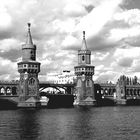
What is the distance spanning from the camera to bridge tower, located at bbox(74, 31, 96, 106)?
497 feet

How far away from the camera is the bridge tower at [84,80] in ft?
497

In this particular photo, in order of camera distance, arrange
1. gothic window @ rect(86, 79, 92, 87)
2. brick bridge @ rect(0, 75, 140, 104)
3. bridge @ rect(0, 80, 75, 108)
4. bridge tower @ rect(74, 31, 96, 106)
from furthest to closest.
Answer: brick bridge @ rect(0, 75, 140, 104), gothic window @ rect(86, 79, 92, 87), bridge tower @ rect(74, 31, 96, 106), bridge @ rect(0, 80, 75, 108)

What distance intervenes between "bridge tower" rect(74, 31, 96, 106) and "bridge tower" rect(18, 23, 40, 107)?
25.4 meters

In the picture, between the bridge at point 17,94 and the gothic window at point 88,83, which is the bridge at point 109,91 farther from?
the gothic window at point 88,83

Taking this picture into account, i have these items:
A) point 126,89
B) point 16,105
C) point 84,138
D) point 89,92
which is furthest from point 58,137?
point 126,89

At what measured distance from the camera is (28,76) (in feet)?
437

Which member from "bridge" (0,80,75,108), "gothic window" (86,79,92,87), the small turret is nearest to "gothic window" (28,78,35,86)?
"bridge" (0,80,75,108)

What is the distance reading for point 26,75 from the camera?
5236 inches

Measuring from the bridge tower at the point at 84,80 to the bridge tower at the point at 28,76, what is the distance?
83.2 ft

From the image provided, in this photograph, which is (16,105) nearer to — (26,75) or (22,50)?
(26,75)

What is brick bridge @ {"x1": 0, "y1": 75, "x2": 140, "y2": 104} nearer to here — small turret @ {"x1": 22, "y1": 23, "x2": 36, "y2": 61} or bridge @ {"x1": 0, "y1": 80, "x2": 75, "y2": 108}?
bridge @ {"x1": 0, "y1": 80, "x2": 75, "y2": 108}

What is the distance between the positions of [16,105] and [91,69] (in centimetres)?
4037

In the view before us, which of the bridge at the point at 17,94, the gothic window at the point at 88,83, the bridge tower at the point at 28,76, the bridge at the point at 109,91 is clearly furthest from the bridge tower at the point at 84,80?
the bridge tower at the point at 28,76

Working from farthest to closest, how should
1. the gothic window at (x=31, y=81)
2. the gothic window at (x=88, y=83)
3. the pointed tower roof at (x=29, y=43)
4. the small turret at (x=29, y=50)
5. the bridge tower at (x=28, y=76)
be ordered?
the gothic window at (x=88, y=83) < the pointed tower roof at (x=29, y=43) < the small turret at (x=29, y=50) < the gothic window at (x=31, y=81) < the bridge tower at (x=28, y=76)
